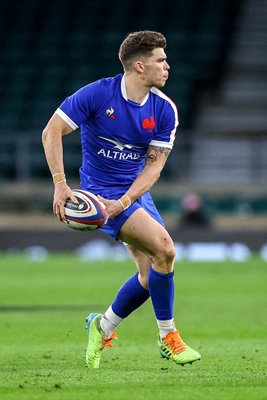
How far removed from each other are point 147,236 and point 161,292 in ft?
1.45

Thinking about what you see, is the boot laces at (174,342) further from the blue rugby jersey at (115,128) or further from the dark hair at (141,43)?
the dark hair at (141,43)

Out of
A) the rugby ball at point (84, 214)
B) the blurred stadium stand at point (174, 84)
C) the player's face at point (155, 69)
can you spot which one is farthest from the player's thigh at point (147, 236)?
the blurred stadium stand at point (174, 84)

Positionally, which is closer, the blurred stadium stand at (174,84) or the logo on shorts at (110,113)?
the logo on shorts at (110,113)

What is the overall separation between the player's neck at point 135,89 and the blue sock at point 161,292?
113cm

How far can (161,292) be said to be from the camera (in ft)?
24.8

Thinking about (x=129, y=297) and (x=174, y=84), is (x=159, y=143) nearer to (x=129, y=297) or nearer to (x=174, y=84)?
(x=129, y=297)

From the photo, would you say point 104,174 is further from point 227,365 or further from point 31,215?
point 31,215

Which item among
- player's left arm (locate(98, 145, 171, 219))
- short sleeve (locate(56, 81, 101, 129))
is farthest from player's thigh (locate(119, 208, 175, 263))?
short sleeve (locate(56, 81, 101, 129))

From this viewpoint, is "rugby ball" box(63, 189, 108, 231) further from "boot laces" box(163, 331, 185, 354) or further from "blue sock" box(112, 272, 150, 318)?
"boot laces" box(163, 331, 185, 354)

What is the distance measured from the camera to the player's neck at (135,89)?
7547mm

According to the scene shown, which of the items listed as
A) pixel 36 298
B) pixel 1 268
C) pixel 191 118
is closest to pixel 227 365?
pixel 36 298

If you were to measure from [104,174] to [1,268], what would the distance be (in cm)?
1062

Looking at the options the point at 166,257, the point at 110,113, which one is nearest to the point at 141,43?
the point at 110,113

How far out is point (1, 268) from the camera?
18.1m
